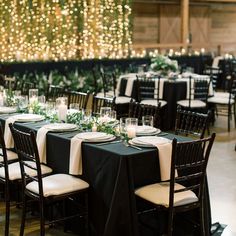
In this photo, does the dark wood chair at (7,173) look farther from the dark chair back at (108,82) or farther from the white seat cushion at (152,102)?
the dark chair back at (108,82)

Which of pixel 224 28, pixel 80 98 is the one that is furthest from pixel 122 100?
pixel 224 28

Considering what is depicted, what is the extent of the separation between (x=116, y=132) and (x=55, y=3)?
7.78 meters

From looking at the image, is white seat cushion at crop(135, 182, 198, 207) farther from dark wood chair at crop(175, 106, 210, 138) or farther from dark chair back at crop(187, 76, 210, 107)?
dark chair back at crop(187, 76, 210, 107)

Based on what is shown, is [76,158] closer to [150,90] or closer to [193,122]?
[193,122]

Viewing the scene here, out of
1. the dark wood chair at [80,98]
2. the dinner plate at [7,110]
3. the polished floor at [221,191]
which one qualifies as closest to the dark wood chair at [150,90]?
the polished floor at [221,191]

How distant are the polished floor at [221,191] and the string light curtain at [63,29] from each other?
5096mm

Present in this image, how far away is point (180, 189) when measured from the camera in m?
3.76

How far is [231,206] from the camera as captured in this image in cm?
511

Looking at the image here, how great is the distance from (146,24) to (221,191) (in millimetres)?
12093

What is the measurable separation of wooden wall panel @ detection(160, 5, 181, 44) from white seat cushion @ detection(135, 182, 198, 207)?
44.9 feet

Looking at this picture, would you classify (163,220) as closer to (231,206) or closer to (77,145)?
(77,145)

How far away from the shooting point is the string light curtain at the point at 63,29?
11.1 m

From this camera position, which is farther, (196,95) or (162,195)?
(196,95)

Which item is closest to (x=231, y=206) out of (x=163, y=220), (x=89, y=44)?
(x=163, y=220)
